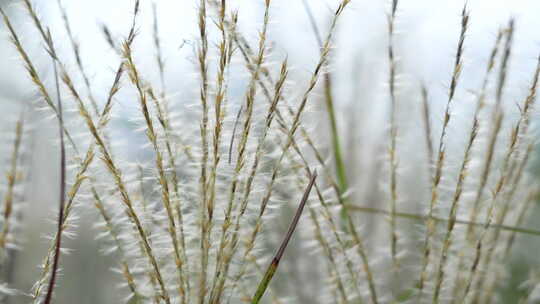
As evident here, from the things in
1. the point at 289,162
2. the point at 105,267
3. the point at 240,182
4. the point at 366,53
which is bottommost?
the point at 240,182

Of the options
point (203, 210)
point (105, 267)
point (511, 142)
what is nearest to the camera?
point (203, 210)

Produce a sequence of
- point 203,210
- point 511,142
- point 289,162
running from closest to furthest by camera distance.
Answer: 1. point 203,210
2. point 511,142
3. point 289,162

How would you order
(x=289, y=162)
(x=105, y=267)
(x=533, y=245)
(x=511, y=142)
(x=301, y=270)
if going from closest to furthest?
1. (x=511, y=142)
2. (x=289, y=162)
3. (x=301, y=270)
4. (x=105, y=267)
5. (x=533, y=245)

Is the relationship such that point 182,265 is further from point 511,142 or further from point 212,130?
point 511,142

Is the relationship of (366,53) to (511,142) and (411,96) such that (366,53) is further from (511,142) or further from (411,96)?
(511,142)

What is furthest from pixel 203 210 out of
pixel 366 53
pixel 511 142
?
pixel 366 53

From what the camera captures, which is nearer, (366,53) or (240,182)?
(240,182)

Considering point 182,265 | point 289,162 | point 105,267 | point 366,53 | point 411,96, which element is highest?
point 366,53

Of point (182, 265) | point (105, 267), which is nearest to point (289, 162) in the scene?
point (182, 265)

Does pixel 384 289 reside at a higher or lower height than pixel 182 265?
higher
